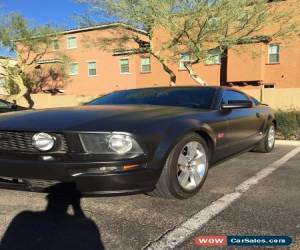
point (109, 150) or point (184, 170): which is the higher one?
point (109, 150)

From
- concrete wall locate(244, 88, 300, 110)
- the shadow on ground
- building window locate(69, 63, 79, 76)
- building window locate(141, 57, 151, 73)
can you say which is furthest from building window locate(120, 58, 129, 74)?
the shadow on ground

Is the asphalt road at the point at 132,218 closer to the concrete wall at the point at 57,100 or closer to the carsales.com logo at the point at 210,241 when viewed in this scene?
the carsales.com logo at the point at 210,241

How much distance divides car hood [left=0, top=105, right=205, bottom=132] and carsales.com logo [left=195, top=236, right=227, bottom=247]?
1.12 meters

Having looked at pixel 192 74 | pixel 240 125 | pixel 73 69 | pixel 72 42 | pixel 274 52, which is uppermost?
pixel 72 42

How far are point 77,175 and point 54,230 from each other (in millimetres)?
490

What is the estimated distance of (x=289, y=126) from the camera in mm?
9445

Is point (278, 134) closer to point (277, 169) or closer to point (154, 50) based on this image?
point (277, 169)

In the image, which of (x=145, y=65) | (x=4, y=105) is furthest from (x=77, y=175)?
(x=145, y=65)

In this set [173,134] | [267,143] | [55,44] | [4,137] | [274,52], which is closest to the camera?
[4,137]

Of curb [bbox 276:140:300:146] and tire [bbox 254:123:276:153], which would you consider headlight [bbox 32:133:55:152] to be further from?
curb [bbox 276:140:300:146]

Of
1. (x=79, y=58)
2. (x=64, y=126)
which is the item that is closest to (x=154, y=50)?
(x=64, y=126)

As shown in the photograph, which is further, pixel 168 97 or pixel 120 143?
pixel 168 97

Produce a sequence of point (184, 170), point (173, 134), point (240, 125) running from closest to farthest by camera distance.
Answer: point (173, 134) < point (184, 170) < point (240, 125)

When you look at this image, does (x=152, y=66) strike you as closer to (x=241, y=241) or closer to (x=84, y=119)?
(x=84, y=119)
